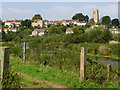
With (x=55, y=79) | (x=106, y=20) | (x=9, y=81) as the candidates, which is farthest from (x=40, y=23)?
(x=9, y=81)

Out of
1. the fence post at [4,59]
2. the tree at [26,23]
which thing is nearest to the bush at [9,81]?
the fence post at [4,59]

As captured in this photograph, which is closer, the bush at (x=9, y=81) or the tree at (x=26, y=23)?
the bush at (x=9, y=81)

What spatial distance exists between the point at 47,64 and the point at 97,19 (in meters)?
133

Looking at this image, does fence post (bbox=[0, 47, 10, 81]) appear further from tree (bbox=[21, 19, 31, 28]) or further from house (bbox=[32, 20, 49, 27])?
house (bbox=[32, 20, 49, 27])

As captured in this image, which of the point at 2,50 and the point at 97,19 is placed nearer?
the point at 2,50

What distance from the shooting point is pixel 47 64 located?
9227 millimetres

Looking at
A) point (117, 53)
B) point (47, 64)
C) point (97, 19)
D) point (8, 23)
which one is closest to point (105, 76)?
point (47, 64)

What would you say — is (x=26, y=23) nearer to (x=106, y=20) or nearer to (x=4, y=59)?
(x=106, y=20)

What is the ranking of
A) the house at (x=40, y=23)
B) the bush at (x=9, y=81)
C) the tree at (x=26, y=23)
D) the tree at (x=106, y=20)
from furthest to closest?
1. the tree at (x=106, y=20)
2. the house at (x=40, y=23)
3. the tree at (x=26, y=23)
4. the bush at (x=9, y=81)

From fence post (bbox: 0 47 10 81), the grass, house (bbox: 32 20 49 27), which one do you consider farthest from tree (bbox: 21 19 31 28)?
fence post (bbox: 0 47 10 81)

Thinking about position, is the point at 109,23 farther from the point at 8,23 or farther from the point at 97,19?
the point at 8,23

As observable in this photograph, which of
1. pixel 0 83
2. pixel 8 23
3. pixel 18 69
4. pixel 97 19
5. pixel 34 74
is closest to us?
pixel 0 83

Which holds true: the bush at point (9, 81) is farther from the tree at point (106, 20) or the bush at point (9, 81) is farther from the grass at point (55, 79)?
the tree at point (106, 20)

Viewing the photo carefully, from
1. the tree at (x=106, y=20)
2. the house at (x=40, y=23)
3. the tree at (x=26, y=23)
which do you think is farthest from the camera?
the tree at (x=106, y=20)
